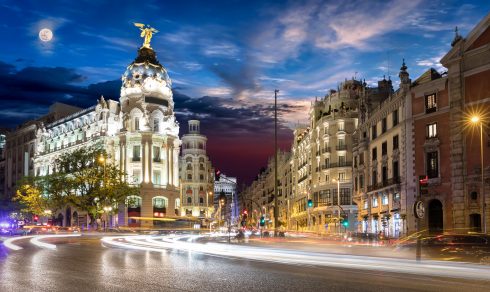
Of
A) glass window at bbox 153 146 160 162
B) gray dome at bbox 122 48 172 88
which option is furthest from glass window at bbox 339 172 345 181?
gray dome at bbox 122 48 172 88

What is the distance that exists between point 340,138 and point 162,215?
37669mm

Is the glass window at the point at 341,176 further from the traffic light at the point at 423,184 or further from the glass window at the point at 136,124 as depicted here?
the traffic light at the point at 423,184

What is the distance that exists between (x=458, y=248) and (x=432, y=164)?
95.3 feet

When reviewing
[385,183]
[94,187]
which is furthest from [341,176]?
[94,187]

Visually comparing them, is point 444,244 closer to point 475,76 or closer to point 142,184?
point 475,76

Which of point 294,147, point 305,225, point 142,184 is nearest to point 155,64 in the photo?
point 142,184

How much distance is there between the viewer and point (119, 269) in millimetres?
18000

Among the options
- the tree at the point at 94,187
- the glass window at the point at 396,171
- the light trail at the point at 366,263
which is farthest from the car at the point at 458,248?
the tree at the point at 94,187

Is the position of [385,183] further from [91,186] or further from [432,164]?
[91,186]

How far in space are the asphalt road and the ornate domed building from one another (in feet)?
269

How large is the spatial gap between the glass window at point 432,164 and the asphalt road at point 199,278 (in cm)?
3387

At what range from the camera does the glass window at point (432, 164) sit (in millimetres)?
50750

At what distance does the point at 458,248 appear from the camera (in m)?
23.3

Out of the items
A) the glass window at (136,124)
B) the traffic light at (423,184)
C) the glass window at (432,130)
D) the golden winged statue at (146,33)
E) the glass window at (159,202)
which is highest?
the golden winged statue at (146,33)
